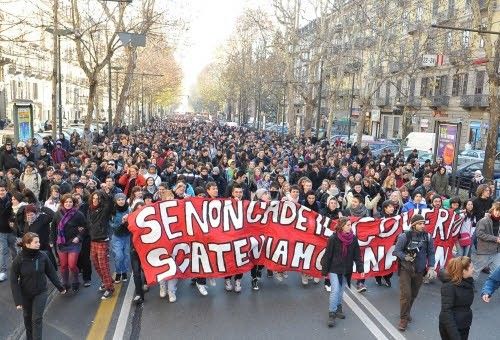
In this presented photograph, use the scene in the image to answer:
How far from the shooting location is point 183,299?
7129 millimetres

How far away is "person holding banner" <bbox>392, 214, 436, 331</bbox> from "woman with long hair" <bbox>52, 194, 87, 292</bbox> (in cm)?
401

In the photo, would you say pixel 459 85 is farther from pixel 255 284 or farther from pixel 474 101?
pixel 255 284

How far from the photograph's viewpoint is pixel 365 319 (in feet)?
21.6

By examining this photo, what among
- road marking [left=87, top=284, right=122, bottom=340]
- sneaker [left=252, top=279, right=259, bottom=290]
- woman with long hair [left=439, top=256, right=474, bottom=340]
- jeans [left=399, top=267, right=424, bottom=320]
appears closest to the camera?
woman with long hair [left=439, top=256, right=474, bottom=340]

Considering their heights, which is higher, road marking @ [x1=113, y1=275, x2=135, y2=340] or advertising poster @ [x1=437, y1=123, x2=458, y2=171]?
advertising poster @ [x1=437, y1=123, x2=458, y2=171]

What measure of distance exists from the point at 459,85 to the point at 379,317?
3808 cm

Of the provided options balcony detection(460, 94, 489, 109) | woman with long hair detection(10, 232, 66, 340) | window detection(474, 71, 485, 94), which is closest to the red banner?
woman with long hair detection(10, 232, 66, 340)

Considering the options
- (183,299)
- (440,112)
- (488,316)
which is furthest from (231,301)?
(440,112)

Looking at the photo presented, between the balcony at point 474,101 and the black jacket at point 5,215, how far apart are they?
35.0 metres

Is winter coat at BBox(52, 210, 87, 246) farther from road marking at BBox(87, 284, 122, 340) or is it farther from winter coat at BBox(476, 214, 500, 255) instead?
winter coat at BBox(476, 214, 500, 255)

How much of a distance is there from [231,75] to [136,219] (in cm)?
6404

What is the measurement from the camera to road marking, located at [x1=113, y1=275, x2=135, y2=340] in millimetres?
5953

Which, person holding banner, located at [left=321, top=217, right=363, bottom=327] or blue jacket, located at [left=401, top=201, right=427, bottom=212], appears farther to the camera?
blue jacket, located at [left=401, top=201, right=427, bottom=212]

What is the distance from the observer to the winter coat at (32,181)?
10.4 metres
